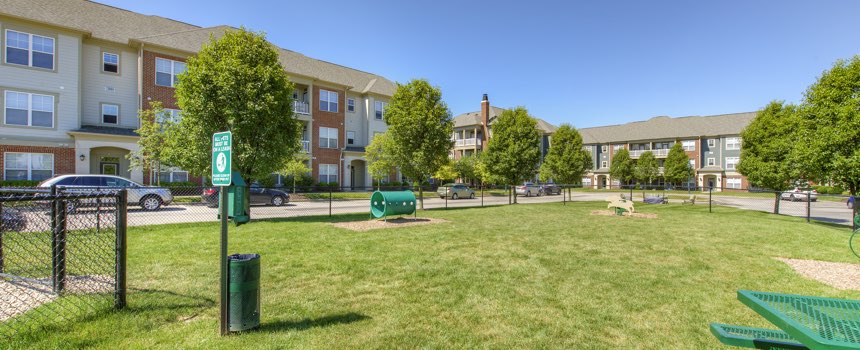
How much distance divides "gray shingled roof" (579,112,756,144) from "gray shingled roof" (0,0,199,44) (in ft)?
209

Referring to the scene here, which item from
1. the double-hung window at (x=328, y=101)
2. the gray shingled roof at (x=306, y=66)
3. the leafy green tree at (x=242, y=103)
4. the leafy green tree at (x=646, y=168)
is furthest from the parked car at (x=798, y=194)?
the double-hung window at (x=328, y=101)

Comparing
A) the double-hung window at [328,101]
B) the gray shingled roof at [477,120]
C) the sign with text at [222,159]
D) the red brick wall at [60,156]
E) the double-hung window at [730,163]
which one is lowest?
the sign with text at [222,159]

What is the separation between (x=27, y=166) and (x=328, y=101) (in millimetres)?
20697

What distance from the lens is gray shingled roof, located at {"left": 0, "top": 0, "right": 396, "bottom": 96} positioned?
74.8 ft

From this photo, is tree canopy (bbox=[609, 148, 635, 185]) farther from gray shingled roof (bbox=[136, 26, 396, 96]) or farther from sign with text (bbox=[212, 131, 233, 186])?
sign with text (bbox=[212, 131, 233, 186])

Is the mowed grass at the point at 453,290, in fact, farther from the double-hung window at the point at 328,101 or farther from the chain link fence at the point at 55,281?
the double-hung window at the point at 328,101

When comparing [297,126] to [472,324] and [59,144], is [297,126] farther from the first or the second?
[59,144]

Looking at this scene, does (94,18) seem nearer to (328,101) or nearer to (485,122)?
(328,101)

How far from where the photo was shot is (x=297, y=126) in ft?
49.7

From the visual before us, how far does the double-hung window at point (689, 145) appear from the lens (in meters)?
57.5

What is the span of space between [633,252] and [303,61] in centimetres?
3531

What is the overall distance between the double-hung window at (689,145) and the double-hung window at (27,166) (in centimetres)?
7105

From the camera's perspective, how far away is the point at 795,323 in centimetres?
215

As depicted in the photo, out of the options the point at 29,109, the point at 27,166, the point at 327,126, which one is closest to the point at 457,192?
the point at 327,126
